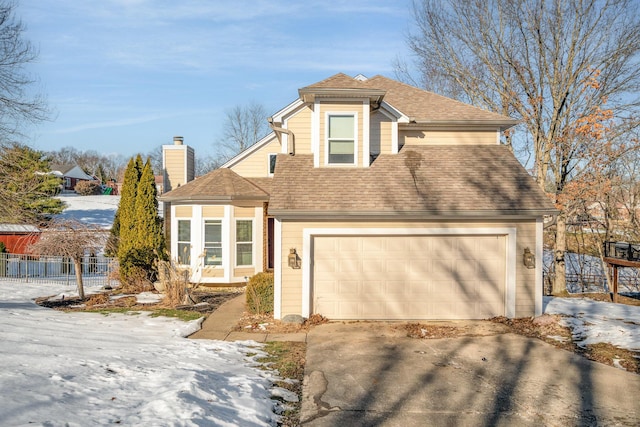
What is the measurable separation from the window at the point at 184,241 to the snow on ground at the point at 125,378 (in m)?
6.13

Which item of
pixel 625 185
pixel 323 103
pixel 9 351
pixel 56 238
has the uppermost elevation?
pixel 323 103

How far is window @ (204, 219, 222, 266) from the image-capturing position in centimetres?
1652

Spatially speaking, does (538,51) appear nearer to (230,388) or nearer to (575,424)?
(575,424)

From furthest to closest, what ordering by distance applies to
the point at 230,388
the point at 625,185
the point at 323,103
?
the point at 625,185 → the point at 323,103 → the point at 230,388

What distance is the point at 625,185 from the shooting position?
22.1m

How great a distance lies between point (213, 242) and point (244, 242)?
1.07 m

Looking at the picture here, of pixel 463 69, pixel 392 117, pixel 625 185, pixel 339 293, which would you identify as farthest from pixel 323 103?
pixel 625 185

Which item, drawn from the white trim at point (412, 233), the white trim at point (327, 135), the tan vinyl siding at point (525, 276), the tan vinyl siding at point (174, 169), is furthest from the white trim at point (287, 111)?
the tan vinyl siding at point (174, 169)

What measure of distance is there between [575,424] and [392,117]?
8985 mm

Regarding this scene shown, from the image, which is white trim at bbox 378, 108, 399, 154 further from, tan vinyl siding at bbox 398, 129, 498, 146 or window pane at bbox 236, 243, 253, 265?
window pane at bbox 236, 243, 253, 265

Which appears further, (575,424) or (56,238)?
(56,238)

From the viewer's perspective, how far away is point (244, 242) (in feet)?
54.6

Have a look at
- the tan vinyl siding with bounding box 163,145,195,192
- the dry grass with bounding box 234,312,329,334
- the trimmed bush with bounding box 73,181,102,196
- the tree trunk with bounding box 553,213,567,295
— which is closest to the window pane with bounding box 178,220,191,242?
the tan vinyl siding with bounding box 163,145,195,192

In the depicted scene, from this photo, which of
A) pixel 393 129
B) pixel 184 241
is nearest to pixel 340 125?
pixel 393 129
